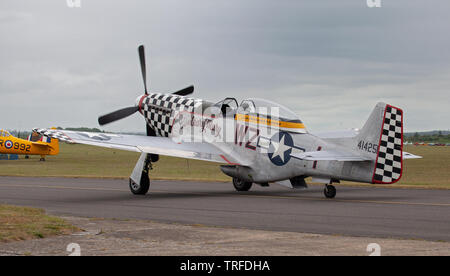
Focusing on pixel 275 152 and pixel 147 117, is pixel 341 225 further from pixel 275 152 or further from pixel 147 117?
pixel 147 117

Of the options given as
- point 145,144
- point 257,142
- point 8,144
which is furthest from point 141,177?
point 8,144

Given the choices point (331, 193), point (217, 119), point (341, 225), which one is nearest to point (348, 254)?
point (341, 225)

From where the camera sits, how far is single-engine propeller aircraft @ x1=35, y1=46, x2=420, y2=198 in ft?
54.0

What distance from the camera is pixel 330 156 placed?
16.7 metres

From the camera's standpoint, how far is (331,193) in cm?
1809

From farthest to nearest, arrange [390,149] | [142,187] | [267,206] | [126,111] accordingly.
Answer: [126,111], [142,187], [390,149], [267,206]

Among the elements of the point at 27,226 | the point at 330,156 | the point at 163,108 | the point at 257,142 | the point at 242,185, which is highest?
the point at 163,108

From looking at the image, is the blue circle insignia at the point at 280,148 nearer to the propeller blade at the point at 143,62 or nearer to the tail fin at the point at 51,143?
the propeller blade at the point at 143,62

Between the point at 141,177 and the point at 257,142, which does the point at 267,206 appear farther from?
the point at 141,177

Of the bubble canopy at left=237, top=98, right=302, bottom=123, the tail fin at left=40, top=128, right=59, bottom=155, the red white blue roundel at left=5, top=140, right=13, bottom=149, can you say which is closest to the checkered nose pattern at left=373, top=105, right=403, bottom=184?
the bubble canopy at left=237, top=98, right=302, bottom=123

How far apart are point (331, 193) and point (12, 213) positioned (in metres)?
9.02

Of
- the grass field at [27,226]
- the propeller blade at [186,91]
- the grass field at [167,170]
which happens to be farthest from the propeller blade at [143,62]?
the grass field at [27,226]

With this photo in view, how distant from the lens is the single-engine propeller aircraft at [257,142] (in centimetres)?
1645

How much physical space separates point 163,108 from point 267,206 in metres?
7.37
